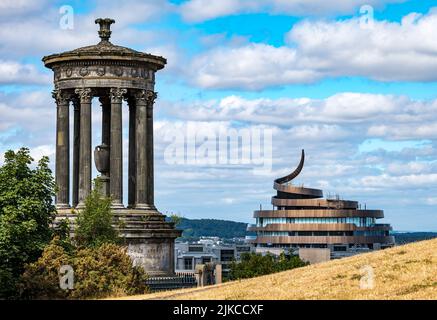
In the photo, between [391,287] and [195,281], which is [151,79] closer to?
[195,281]

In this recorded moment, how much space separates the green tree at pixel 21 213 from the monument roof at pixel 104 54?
47.1 feet

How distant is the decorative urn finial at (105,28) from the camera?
87938 millimetres

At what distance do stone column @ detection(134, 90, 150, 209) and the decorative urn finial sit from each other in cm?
532

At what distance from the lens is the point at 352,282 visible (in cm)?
5303

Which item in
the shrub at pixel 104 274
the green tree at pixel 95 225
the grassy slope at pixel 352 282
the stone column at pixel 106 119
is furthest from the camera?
the stone column at pixel 106 119

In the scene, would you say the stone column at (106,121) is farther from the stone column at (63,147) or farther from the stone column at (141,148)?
the stone column at (141,148)

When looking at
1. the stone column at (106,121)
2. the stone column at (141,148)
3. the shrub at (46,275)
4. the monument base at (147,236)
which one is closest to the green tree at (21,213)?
the shrub at (46,275)

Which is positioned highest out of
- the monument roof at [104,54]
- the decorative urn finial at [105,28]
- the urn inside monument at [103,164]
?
the decorative urn finial at [105,28]

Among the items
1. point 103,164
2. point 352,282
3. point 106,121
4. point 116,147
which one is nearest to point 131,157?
point 103,164
